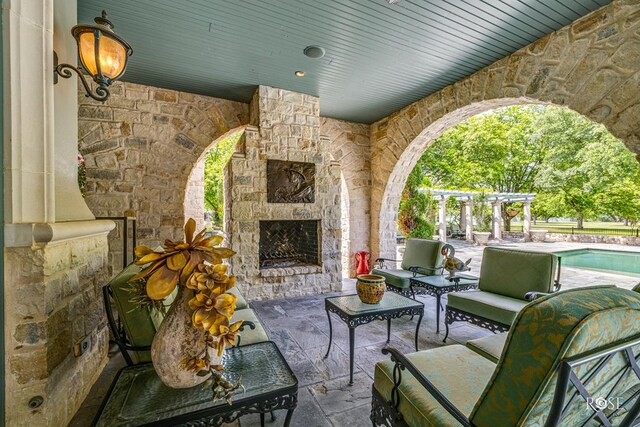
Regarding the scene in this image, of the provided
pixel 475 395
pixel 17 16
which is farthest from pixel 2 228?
pixel 475 395

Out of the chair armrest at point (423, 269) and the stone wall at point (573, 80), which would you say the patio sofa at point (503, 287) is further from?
the stone wall at point (573, 80)

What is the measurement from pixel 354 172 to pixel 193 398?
180 inches

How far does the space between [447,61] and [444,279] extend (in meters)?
2.48

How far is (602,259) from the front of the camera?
733cm

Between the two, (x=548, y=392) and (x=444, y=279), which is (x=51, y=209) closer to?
(x=548, y=392)

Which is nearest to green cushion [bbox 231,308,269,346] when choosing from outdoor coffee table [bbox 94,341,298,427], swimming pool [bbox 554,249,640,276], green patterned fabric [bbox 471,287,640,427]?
outdoor coffee table [bbox 94,341,298,427]

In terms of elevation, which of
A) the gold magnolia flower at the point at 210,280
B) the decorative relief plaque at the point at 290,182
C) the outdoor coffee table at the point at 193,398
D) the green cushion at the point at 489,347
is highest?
the decorative relief plaque at the point at 290,182

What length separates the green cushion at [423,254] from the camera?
3387 mm

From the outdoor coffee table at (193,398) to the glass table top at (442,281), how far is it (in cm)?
218

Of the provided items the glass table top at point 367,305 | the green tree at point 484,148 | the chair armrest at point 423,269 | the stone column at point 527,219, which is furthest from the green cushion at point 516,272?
the stone column at point 527,219

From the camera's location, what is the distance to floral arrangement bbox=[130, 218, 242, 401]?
3.07ft

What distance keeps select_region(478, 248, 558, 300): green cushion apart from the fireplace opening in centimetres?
225

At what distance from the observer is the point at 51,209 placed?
123 centimetres

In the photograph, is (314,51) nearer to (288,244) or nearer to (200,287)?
(288,244)
